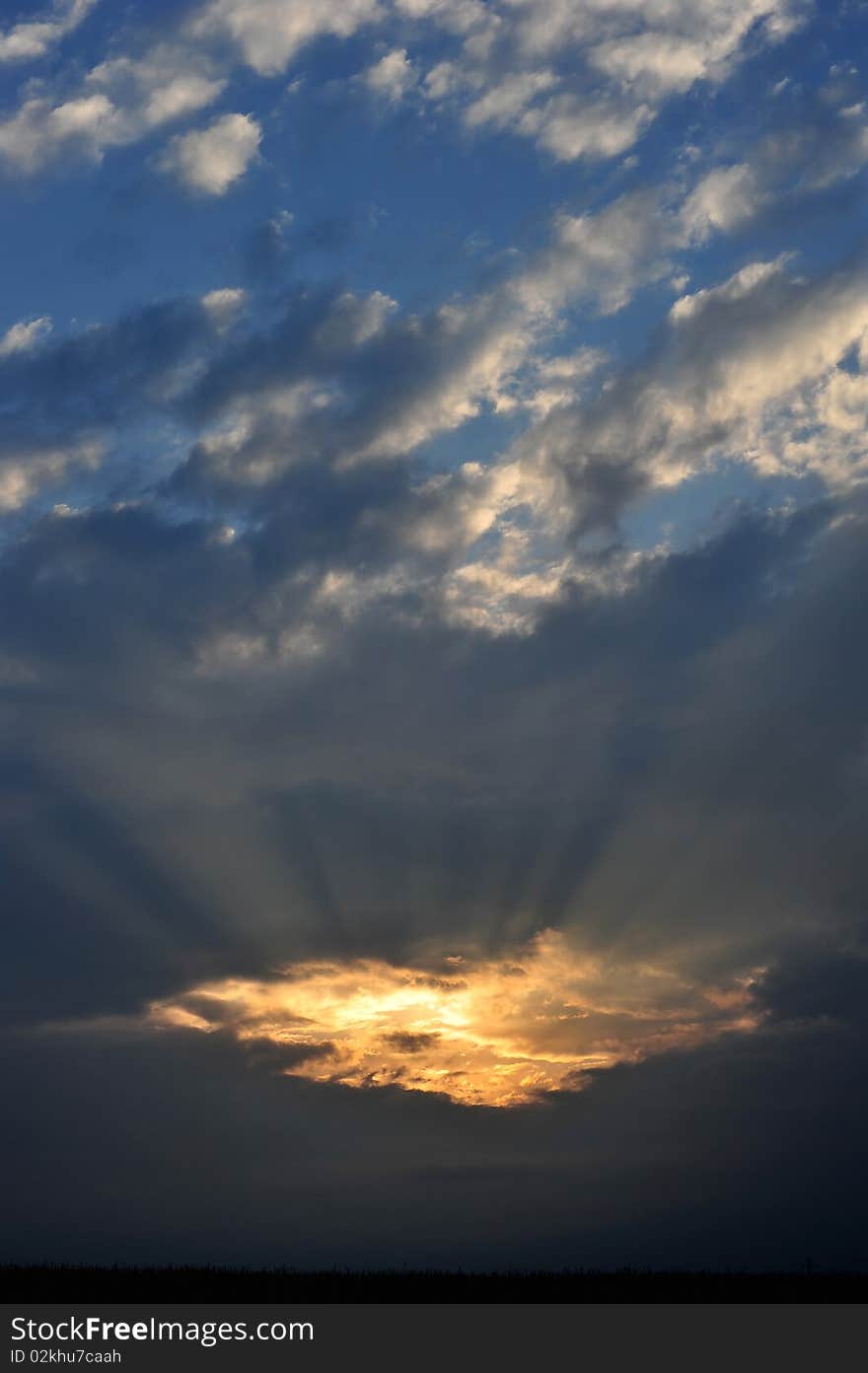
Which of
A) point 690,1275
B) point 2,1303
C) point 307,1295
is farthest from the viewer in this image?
point 690,1275

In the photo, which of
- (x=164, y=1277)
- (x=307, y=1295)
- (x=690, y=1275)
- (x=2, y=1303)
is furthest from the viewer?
(x=690, y=1275)

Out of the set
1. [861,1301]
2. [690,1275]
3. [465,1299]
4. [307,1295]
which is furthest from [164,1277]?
[861,1301]

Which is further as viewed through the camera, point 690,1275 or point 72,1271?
point 690,1275

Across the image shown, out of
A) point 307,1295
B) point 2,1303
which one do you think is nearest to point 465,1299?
point 307,1295

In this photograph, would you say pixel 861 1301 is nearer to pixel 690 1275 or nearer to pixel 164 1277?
pixel 690 1275

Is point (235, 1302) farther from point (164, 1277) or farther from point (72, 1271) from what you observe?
point (72, 1271)

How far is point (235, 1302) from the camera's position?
54.0 metres

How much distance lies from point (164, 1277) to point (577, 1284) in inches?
919

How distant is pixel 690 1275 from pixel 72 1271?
38.0m

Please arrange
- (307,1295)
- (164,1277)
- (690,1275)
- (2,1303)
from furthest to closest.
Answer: (690,1275) < (164,1277) < (307,1295) < (2,1303)

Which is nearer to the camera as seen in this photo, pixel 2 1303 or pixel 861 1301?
pixel 2 1303

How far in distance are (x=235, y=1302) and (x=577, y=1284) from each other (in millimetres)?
21778

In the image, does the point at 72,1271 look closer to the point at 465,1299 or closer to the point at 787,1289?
the point at 465,1299

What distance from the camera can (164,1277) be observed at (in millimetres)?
65125
